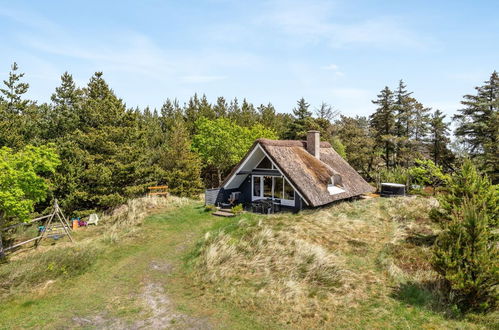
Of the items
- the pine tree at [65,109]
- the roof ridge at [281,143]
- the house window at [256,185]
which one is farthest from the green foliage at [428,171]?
the pine tree at [65,109]

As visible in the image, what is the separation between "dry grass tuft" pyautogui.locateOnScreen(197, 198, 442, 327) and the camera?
9078 millimetres

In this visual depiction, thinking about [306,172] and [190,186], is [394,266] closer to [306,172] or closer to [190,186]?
[306,172]

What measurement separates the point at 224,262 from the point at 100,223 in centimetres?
1382

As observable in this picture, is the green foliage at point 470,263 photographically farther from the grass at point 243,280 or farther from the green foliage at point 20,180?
the green foliage at point 20,180

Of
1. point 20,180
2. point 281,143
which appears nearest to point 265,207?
point 281,143

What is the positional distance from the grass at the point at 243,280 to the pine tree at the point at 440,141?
86.8 feet

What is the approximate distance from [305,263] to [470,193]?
775 centimetres

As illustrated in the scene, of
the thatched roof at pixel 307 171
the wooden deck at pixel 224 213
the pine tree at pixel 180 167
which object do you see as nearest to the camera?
the thatched roof at pixel 307 171

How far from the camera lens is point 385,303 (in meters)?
8.80

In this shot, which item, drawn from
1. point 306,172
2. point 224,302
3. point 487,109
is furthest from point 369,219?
point 487,109

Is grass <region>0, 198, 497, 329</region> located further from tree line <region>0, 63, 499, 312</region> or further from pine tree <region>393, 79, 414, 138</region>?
pine tree <region>393, 79, 414, 138</region>

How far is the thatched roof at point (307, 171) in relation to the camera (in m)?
17.8

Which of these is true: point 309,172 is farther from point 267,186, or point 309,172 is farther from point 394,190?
point 394,190

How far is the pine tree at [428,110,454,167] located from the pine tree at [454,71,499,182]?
161 centimetres
